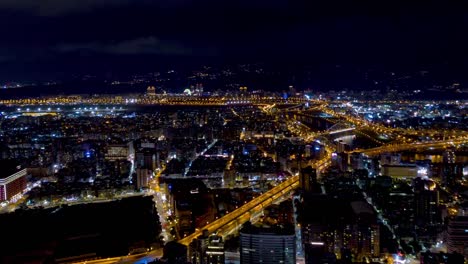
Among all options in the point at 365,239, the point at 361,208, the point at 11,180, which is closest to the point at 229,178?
the point at 361,208

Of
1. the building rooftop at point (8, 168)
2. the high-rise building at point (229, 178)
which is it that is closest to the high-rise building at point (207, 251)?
the high-rise building at point (229, 178)

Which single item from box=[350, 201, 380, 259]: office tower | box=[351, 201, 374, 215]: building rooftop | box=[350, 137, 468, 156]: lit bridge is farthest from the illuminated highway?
box=[350, 201, 380, 259]: office tower

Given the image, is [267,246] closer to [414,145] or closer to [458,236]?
[458,236]

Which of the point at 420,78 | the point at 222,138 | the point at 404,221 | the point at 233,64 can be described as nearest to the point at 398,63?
the point at 420,78

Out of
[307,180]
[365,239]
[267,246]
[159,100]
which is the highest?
[159,100]

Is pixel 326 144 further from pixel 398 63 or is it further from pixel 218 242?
pixel 398 63

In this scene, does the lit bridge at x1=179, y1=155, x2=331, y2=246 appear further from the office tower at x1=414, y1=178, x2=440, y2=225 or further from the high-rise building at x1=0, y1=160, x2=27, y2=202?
the high-rise building at x1=0, y1=160, x2=27, y2=202

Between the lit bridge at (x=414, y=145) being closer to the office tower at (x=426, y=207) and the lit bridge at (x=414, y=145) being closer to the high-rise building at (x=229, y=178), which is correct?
the high-rise building at (x=229, y=178)
